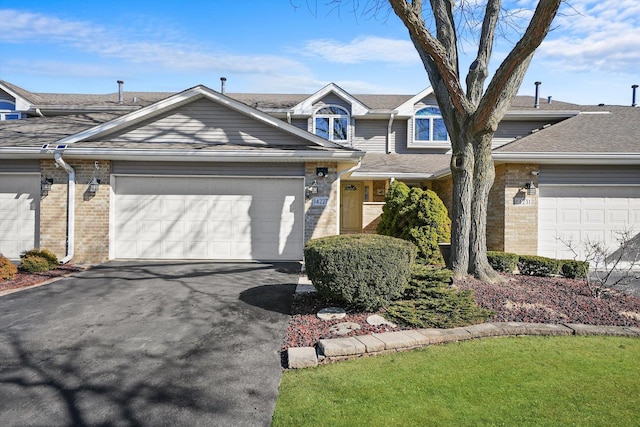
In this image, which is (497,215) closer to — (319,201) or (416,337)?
(319,201)

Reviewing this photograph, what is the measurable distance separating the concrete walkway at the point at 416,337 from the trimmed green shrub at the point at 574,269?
3514 mm

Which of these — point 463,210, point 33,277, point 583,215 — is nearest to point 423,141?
point 583,215

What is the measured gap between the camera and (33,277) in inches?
303

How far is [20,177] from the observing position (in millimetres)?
9508

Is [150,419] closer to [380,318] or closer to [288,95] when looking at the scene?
[380,318]

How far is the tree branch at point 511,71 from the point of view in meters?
5.46

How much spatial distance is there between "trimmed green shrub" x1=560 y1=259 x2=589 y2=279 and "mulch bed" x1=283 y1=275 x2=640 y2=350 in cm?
143

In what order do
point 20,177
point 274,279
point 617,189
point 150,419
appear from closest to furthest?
point 150,419, point 274,279, point 20,177, point 617,189

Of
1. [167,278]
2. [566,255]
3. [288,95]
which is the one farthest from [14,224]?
[566,255]

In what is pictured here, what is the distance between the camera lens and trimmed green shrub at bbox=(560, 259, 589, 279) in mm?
8156

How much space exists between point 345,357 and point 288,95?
16.3 meters

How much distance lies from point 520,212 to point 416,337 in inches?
295

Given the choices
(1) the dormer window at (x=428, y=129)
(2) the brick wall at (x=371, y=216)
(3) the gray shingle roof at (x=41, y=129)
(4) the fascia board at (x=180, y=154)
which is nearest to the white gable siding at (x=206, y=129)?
(4) the fascia board at (x=180, y=154)

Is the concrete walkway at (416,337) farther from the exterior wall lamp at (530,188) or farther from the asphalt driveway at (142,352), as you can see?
the exterior wall lamp at (530,188)
